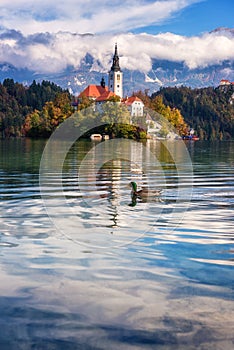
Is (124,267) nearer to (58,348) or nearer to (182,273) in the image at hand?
(182,273)

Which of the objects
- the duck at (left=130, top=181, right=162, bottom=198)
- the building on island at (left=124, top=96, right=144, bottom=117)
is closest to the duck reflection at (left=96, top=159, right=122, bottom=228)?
the duck at (left=130, top=181, right=162, bottom=198)

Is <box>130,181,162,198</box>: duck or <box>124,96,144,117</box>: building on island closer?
<box>130,181,162,198</box>: duck

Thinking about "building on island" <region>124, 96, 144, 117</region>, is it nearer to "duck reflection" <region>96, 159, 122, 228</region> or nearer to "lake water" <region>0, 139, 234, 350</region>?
"duck reflection" <region>96, 159, 122, 228</region>

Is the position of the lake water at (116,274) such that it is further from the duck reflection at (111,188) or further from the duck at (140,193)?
the duck at (140,193)

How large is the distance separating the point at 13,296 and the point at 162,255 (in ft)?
15.0

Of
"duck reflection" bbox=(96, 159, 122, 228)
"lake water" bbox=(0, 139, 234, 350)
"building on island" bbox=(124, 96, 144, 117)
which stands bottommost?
"lake water" bbox=(0, 139, 234, 350)

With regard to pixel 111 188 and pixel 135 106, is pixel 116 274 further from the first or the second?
pixel 135 106

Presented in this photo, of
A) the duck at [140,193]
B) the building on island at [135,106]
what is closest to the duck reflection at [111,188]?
the duck at [140,193]

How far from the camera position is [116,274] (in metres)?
11.3

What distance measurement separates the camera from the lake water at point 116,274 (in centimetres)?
820

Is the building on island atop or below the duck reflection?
atop

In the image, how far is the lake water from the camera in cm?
820

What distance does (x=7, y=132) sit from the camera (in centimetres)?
19250

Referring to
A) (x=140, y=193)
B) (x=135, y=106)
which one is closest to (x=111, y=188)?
(x=140, y=193)
